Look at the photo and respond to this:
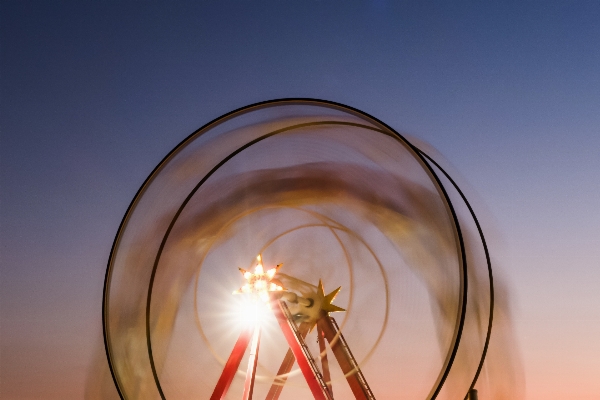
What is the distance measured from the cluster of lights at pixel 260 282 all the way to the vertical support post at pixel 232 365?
2.10 ft

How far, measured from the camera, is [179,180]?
870cm

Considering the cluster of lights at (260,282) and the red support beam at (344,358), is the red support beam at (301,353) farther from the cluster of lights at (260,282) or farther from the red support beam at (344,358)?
the red support beam at (344,358)

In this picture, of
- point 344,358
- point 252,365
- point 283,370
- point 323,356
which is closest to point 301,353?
point 252,365

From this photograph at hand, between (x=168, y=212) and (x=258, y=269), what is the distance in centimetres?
167

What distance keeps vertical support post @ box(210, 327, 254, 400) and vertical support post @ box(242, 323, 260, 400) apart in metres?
0.16

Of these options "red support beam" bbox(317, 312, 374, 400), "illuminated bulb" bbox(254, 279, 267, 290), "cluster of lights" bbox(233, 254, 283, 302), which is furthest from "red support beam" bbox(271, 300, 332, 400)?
"red support beam" bbox(317, 312, 374, 400)

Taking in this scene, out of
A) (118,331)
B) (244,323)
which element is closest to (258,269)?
(244,323)

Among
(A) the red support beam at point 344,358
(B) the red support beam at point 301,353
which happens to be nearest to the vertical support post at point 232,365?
(B) the red support beam at point 301,353

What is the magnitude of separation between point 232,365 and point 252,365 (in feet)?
1.41

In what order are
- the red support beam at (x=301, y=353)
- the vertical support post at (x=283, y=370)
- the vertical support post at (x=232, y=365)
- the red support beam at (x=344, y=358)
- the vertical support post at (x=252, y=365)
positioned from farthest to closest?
the vertical support post at (x=283, y=370)
the red support beam at (x=344, y=358)
the vertical support post at (x=232, y=365)
the red support beam at (x=301, y=353)
the vertical support post at (x=252, y=365)

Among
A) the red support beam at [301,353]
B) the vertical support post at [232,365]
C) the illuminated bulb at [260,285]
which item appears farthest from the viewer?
the illuminated bulb at [260,285]

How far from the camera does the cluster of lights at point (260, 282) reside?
904 cm

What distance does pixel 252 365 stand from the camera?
876 centimetres

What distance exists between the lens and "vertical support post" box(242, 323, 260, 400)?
838 cm
